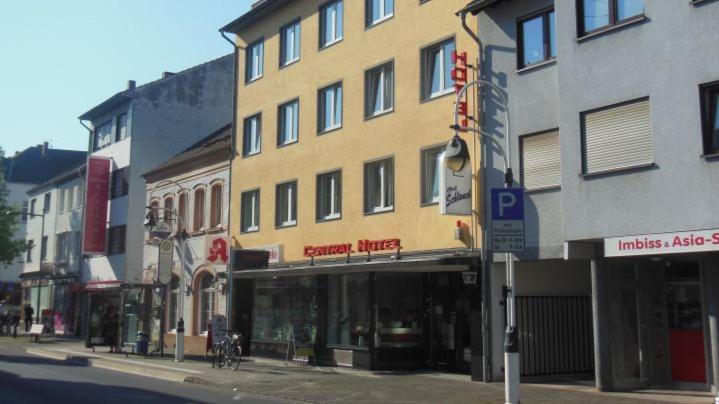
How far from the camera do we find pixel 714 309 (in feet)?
44.8

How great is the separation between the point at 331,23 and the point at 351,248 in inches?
287

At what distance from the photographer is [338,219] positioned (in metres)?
22.3

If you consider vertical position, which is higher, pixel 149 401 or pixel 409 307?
pixel 409 307

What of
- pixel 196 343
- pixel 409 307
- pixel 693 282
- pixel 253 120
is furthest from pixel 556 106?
pixel 196 343

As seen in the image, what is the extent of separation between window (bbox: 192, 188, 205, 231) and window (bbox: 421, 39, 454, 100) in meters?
13.0

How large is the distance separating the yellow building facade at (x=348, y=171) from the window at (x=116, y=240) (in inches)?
476

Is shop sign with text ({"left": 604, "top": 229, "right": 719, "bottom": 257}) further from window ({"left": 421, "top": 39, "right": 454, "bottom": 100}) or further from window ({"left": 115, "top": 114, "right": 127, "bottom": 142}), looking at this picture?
window ({"left": 115, "top": 114, "right": 127, "bottom": 142})

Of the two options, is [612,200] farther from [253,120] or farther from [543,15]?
[253,120]

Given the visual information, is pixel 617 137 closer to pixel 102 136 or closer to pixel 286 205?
pixel 286 205

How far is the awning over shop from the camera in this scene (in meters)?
17.4

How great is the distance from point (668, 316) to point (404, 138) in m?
7.90

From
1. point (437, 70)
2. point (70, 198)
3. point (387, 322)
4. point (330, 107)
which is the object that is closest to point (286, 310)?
point (387, 322)

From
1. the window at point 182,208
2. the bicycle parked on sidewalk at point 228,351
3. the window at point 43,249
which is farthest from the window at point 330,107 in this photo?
the window at point 43,249

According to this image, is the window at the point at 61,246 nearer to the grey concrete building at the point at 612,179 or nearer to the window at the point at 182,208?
the window at the point at 182,208
